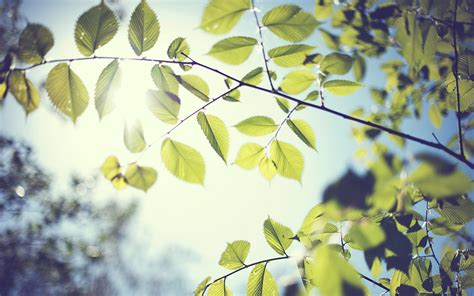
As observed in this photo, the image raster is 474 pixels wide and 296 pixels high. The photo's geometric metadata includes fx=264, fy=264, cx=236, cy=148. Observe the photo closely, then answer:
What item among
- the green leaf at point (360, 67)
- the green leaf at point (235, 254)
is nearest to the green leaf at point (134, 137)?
the green leaf at point (235, 254)

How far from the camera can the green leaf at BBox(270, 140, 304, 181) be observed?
2.94 ft

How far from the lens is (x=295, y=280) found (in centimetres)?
42

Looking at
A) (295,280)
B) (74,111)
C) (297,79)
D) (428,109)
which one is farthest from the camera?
(428,109)

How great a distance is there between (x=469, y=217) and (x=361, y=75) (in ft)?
3.44

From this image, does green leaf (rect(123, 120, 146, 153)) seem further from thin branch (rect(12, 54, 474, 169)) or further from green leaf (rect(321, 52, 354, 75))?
green leaf (rect(321, 52, 354, 75))

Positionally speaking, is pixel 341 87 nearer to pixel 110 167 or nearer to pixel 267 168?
pixel 267 168

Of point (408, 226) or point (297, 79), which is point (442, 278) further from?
point (297, 79)

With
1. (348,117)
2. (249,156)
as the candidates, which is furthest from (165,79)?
(348,117)

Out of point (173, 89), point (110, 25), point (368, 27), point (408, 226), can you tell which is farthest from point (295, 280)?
point (368, 27)

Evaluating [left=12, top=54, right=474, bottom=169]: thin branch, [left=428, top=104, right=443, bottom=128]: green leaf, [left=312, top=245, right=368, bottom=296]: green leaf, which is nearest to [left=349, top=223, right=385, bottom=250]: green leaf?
[left=312, top=245, right=368, bottom=296]: green leaf

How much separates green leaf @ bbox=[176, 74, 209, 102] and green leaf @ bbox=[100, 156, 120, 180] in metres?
0.30

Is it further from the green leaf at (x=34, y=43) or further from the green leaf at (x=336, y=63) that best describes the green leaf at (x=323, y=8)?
the green leaf at (x=34, y=43)

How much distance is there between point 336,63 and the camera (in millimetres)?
980

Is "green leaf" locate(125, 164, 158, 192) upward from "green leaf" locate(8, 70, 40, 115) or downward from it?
downward
